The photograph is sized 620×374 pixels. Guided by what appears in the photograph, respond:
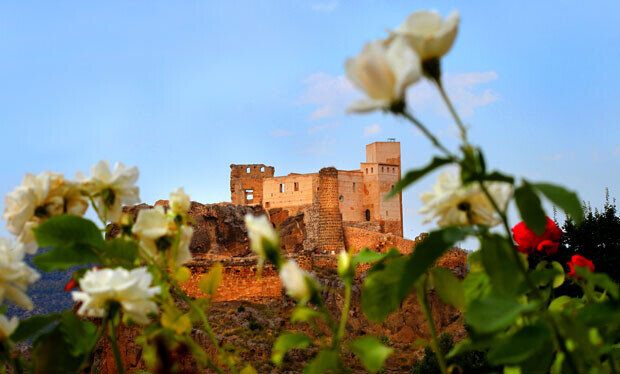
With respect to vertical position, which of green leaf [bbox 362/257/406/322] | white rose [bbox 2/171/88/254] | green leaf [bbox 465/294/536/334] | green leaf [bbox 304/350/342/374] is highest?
white rose [bbox 2/171/88/254]

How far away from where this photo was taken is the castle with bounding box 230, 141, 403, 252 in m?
36.1

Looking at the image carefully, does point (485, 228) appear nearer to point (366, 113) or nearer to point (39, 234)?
point (366, 113)

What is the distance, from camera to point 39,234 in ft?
3.49

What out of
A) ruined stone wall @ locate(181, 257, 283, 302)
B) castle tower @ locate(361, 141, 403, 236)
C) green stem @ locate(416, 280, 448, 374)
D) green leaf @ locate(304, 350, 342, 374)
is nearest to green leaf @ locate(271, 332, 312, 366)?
green leaf @ locate(304, 350, 342, 374)

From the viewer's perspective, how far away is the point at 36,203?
115 cm

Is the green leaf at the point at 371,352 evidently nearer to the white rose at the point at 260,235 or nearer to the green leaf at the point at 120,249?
the white rose at the point at 260,235

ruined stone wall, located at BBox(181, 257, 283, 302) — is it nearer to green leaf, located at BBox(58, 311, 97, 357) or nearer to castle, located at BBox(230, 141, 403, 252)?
castle, located at BBox(230, 141, 403, 252)

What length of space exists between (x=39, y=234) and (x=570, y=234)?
46.0 ft

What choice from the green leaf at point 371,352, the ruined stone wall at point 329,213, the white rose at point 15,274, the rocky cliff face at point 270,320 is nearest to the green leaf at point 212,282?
the white rose at point 15,274

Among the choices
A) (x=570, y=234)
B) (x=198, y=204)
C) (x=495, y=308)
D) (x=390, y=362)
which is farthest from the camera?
(x=198, y=204)

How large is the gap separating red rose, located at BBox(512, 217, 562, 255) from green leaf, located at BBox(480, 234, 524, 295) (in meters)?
1.19

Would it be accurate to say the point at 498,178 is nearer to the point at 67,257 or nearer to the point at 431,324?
the point at 431,324

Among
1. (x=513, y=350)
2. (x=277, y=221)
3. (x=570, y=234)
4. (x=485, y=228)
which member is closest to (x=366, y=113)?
(x=485, y=228)

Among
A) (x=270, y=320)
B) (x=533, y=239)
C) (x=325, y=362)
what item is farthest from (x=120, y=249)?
(x=270, y=320)
